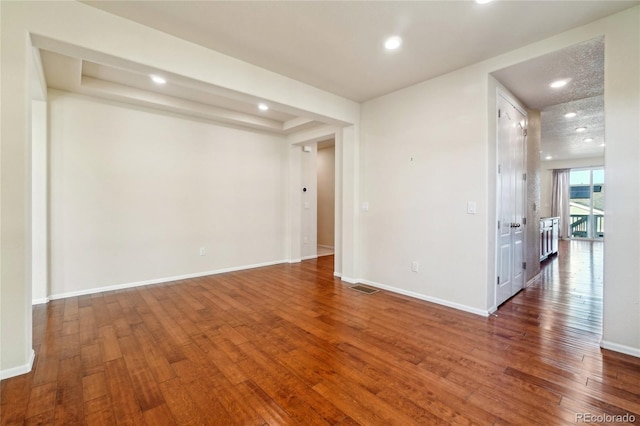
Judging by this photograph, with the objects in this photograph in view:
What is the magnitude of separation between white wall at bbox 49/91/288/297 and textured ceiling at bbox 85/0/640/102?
210 cm

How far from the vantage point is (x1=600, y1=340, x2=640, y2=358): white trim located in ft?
7.33

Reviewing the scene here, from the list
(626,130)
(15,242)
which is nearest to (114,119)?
(15,242)

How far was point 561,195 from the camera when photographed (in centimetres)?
972

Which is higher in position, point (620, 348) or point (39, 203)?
point (39, 203)

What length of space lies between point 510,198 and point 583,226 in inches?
362

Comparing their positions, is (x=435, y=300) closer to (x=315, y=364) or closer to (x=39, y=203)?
(x=315, y=364)

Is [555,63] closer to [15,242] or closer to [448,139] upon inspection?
[448,139]

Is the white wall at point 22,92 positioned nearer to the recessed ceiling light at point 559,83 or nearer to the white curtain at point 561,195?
the recessed ceiling light at point 559,83

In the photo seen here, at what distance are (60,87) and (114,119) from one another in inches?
24.4

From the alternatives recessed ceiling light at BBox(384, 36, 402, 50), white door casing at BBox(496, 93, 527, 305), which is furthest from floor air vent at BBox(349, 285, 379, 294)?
recessed ceiling light at BBox(384, 36, 402, 50)

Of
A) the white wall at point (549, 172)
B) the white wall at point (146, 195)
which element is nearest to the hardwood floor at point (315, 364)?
the white wall at point (146, 195)

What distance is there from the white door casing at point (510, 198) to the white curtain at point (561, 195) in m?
7.82

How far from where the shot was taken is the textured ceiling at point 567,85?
2.66 metres

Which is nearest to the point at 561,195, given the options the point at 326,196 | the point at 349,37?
the point at 326,196
